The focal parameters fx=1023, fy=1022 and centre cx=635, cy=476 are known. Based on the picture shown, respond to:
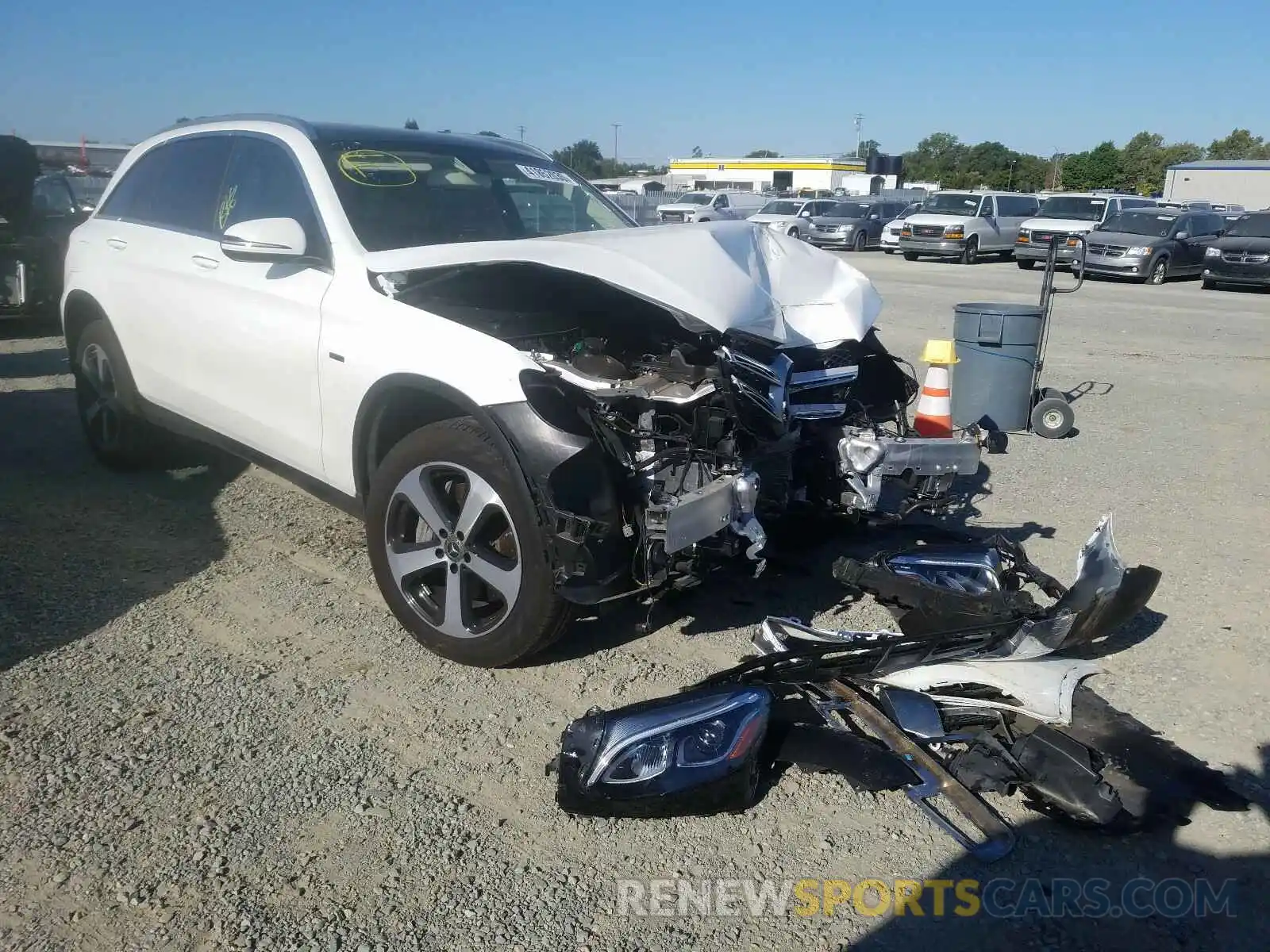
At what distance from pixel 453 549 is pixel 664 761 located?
116 centimetres

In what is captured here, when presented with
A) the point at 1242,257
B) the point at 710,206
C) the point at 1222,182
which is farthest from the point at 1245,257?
the point at 1222,182

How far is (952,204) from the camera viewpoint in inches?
1110

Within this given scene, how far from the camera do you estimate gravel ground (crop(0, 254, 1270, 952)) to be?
2.52 metres

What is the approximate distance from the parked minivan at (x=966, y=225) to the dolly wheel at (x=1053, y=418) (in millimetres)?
19708

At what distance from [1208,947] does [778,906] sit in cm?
103

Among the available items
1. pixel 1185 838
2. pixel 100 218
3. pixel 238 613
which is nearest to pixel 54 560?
Answer: pixel 238 613

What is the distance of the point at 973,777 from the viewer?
3023 millimetres

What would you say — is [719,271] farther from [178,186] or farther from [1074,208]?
[1074,208]

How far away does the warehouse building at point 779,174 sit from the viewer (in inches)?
2475

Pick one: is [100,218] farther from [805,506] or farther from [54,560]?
[805,506]

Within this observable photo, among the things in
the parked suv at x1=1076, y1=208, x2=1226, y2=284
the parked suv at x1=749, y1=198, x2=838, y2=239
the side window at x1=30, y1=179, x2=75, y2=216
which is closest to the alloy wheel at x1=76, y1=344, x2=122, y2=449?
the side window at x1=30, y1=179, x2=75, y2=216

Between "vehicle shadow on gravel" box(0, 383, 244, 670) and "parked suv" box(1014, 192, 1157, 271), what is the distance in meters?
19.2

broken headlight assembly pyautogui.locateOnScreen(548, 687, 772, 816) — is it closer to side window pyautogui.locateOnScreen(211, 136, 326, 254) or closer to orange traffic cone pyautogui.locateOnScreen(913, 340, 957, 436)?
side window pyautogui.locateOnScreen(211, 136, 326, 254)

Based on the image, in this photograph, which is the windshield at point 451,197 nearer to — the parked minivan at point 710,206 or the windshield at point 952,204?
the parked minivan at point 710,206
